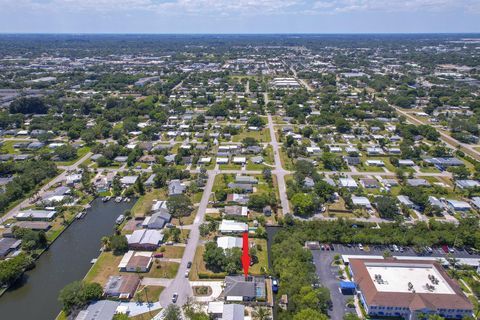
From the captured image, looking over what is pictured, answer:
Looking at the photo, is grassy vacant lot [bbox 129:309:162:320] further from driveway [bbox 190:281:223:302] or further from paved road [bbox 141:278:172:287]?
driveway [bbox 190:281:223:302]

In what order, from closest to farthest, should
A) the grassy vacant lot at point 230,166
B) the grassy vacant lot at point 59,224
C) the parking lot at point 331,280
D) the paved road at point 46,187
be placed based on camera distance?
1. the parking lot at point 331,280
2. the grassy vacant lot at point 59,224
3. the paved road at point 46,187
4. the grassy vacant lot at point 230,166

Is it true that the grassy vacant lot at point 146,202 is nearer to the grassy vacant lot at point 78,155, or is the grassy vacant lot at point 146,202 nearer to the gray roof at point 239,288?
the gray roof at point 239,288

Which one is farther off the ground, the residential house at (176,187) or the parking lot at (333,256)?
the residential house at (176,187)

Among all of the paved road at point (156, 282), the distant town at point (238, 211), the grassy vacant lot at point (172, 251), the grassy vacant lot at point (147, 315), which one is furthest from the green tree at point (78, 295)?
the grassy vacant lot at point (172, 251)

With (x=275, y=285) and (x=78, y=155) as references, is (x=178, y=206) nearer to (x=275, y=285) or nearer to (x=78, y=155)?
(x=275, y=285)

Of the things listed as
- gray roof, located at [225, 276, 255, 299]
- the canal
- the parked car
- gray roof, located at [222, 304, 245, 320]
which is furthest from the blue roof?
the canal

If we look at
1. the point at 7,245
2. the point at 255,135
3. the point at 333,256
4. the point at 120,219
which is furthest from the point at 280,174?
the point at 7,245
